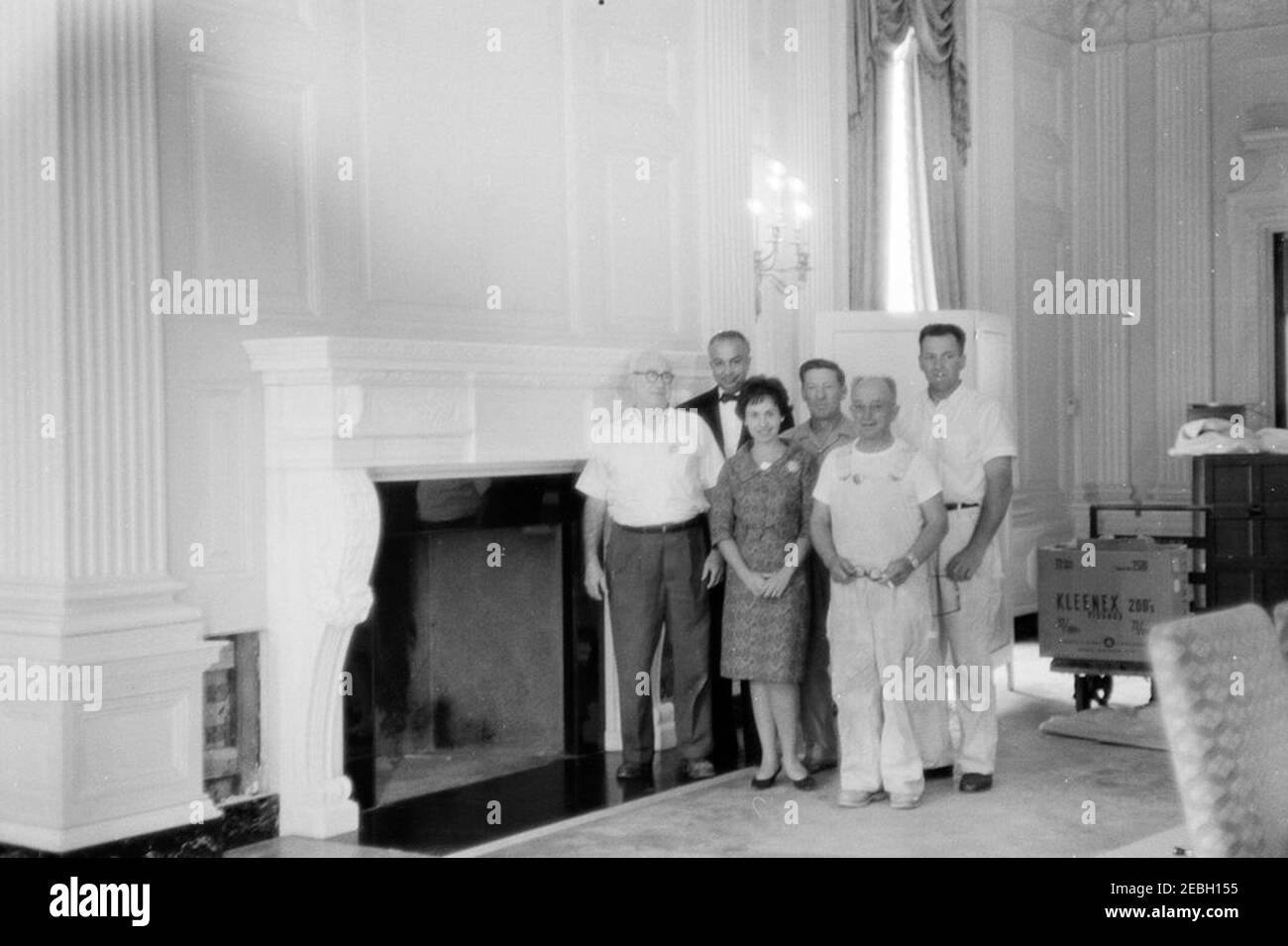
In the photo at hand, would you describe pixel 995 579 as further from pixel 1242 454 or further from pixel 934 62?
pixel 934 62

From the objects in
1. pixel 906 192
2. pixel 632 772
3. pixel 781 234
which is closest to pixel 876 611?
pixel 632 772

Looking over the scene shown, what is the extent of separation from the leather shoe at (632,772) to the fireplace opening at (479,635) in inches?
13.4

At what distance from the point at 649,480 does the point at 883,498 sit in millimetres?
804

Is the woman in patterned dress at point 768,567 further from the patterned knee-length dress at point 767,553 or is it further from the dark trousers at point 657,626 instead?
the dark trousers at point 657,626

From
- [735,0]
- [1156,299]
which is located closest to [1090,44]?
[1156,299]

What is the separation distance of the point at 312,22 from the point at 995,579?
98.2 inches

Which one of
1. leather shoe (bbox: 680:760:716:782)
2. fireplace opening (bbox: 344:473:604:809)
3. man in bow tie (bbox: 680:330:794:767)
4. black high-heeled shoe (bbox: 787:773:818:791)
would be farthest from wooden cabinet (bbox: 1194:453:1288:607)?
fireplace opening (bbox: 344:473:604:809)

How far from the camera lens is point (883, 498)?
4.66 m

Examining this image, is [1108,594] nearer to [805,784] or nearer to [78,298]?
[805,784]

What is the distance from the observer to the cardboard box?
6.11 m

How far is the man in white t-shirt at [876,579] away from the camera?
15.3 ft

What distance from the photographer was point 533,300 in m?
5.40

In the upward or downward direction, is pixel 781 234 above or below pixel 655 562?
above

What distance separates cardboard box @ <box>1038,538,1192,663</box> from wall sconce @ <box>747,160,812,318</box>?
149 cm
